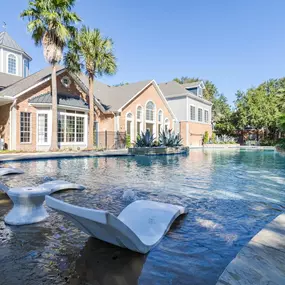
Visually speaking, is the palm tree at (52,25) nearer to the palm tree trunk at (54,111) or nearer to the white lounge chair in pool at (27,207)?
the palm tree trunk at (54,111)

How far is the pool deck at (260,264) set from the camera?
2.02 m

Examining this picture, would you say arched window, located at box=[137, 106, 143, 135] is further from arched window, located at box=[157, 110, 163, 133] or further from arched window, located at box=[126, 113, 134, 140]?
arched window, located at box=[157, 110, 163, 133]

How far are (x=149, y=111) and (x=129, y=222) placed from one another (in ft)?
84.6

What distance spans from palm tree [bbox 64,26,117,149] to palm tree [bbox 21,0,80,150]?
1274mm

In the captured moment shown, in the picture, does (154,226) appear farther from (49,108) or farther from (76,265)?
(49,108)

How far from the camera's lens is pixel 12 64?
88.2 feet

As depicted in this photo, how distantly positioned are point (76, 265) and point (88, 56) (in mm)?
19274

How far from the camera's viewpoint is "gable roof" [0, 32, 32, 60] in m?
26.6

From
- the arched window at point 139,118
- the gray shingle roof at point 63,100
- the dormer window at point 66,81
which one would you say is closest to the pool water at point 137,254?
the gray shingle roof at point 63,100

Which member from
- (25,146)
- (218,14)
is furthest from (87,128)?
(218,14)

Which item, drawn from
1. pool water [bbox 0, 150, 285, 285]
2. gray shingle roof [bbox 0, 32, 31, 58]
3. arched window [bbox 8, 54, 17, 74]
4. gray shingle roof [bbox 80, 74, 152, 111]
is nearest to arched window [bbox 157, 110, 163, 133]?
gray shingle roof [bbox 80, 74, 152, 111]

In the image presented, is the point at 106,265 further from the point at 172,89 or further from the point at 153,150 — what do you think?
the point at 172,89

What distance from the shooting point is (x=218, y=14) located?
18016 mm

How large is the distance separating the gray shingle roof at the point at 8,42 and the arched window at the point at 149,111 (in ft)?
48.3
